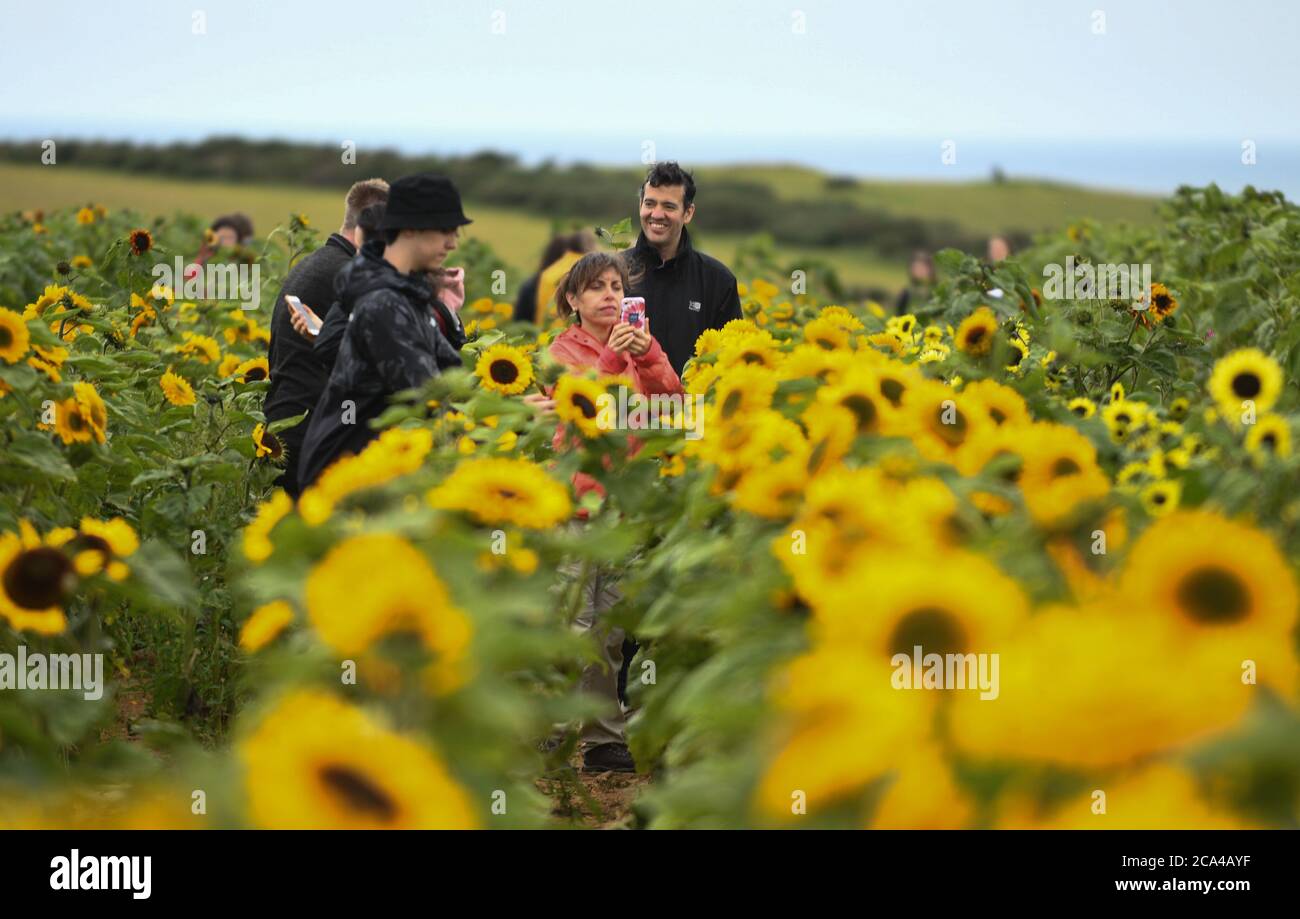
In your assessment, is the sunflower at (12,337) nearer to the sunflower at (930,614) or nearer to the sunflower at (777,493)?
the sunflower at (777,493)

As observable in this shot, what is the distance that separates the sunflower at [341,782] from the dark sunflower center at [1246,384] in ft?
6.68

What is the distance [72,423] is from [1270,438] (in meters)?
2.90

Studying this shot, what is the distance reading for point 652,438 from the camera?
3611mm

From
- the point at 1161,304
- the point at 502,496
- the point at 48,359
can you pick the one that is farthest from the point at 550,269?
the point at 502,496

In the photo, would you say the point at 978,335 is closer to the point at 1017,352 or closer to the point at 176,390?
the point at 1017,352

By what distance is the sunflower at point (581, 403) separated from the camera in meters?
3.52

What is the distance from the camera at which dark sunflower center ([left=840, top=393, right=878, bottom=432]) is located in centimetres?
301

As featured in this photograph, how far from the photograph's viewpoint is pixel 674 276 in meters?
6.46

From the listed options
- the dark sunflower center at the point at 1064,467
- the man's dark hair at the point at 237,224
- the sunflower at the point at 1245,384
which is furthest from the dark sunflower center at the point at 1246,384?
the man's dark hair at the point at 237,224

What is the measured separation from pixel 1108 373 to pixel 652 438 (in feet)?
8.25

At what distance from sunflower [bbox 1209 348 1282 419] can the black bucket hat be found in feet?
6.71
